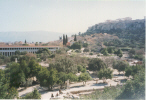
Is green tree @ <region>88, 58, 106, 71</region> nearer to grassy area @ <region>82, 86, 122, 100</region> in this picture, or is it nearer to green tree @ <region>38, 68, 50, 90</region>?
green tree @ <region>38, 68, 50, 90</region>

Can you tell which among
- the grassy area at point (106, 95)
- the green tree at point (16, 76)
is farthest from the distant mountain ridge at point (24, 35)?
the grassy area at point (106, 95)

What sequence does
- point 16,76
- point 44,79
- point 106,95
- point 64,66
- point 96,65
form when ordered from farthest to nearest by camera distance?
point 96,65 → point 64,66 → point 16,76 → point 44,79 → point 106,95

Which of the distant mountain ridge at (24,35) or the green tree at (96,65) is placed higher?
the distant mountain ridge at (24,35)

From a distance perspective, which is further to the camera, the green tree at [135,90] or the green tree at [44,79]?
the green tree at [44,79]

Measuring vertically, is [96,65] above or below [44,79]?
above

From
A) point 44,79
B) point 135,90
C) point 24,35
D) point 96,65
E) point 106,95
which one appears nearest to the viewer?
point 135,90

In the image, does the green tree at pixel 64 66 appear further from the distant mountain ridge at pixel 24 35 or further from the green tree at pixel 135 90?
the distant mountain ridge at pixel 24 35

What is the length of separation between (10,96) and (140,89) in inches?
203

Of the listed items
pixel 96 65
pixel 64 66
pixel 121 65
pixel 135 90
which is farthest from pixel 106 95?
pixel 121 65

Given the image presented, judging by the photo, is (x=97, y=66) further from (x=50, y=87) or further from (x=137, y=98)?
(x=137, y=98)

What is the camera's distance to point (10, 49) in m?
22.0

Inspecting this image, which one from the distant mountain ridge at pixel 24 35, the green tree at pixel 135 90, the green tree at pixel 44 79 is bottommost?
the green tree at pixel 44 79

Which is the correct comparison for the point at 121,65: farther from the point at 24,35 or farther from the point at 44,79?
the point at 24,35

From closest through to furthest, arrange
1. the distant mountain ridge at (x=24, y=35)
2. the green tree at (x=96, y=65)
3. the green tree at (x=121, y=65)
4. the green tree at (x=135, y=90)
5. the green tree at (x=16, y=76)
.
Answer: the green tree at (x=135, y=90)
the green tree at (x=16, y=76)
the green tree at (x=121, y=65)
the green tree at (x=96, y=65)
the distant mountain ridge at (x=24, y=35)
